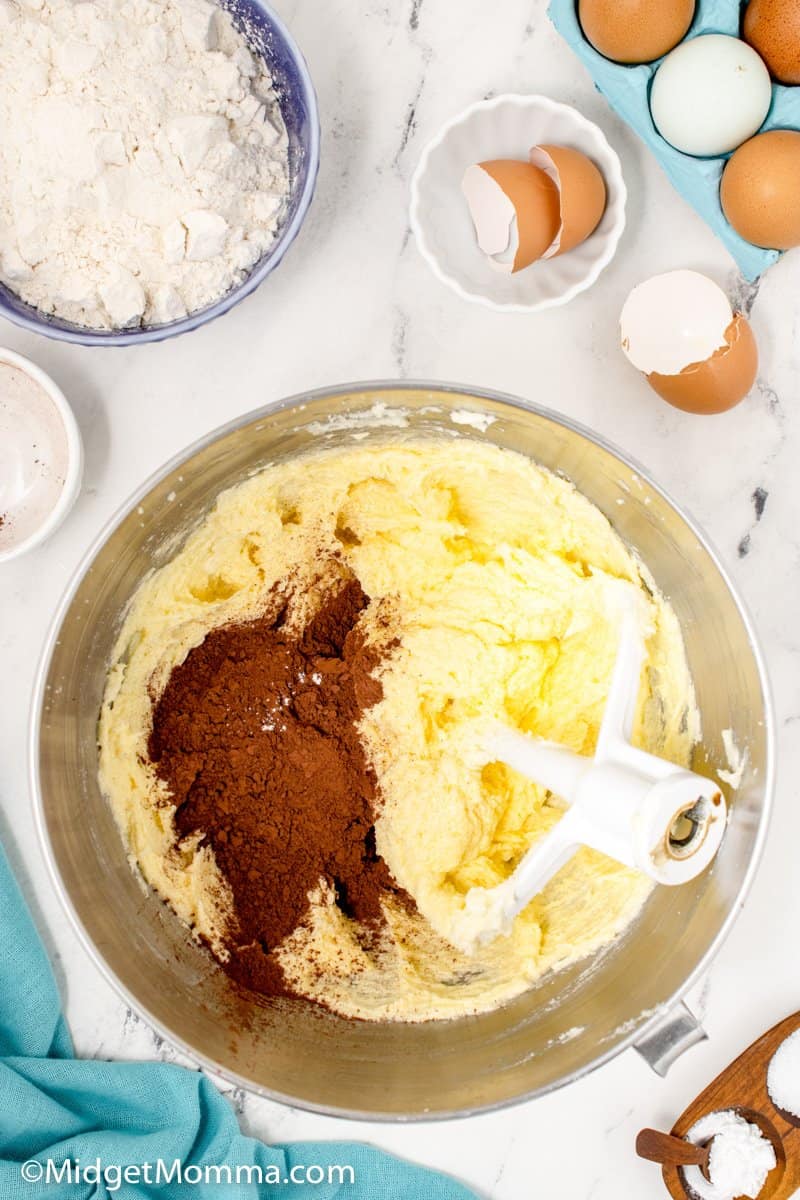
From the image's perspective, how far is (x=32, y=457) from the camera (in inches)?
52.8

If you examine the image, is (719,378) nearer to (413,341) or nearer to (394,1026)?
(413,341)

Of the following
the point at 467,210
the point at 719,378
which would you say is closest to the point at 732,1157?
the point at 719,378

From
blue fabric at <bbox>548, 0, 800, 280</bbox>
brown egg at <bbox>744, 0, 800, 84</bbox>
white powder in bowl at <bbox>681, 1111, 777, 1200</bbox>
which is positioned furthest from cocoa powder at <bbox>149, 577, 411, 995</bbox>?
brown egg at <bbox>744, 0, 800, 84</bbox>

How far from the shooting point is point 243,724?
1.28 metres

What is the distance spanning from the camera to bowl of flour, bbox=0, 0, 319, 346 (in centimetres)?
115

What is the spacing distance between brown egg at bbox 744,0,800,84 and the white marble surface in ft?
0.59

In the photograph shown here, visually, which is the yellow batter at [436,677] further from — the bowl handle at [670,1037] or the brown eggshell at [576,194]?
the brown eggshell at [576,194]

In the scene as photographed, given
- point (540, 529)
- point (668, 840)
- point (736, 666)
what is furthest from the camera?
point (540, 529)

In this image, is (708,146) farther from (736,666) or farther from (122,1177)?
(122,1177)

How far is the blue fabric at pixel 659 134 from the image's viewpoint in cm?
123

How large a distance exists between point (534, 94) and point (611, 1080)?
1.34 metres

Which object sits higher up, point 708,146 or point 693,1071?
point 708,146

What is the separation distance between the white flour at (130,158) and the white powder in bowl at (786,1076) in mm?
1222

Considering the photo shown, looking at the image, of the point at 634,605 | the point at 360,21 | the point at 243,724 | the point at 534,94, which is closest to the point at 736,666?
the point at 634,605
